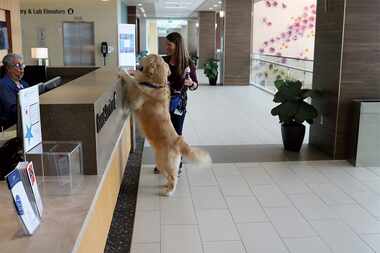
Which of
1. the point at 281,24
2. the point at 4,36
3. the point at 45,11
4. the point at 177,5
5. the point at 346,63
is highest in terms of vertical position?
the point at 177,5

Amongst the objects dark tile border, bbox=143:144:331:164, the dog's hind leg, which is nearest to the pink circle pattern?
dark tile border, bbox=143:144:331:164

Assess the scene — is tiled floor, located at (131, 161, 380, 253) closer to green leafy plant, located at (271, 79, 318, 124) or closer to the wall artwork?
green leafy plant, located at (271, 79, 318, 124)

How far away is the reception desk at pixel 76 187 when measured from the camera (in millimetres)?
1587

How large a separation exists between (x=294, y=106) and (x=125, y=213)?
9.48 ft

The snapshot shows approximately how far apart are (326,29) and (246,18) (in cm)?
927

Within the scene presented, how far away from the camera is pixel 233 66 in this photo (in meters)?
14.8

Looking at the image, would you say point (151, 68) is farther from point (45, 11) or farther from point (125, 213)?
point (45, 11)

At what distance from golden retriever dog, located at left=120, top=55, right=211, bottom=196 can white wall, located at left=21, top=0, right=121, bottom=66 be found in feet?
32.0

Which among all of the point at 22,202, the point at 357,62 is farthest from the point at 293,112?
the point at 22,202

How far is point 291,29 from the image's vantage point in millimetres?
15312

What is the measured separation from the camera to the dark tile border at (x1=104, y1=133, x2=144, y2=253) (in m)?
3.35

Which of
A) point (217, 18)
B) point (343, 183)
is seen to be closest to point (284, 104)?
point (343, 183)

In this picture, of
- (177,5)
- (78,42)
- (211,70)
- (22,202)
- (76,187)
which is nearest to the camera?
(22,202)

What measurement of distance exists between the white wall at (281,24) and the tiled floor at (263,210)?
419 inches
